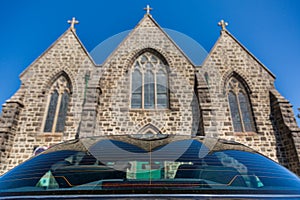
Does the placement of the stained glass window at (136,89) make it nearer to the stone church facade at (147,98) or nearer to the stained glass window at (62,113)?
the stone church facade at (147,98)

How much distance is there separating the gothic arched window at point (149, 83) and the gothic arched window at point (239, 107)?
3.68 metres

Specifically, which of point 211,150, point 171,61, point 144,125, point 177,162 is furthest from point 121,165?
point 171,61

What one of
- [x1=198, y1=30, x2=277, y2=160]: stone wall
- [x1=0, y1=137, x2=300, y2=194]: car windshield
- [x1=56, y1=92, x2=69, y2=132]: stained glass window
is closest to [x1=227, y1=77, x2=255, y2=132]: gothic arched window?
[x1=198, y1=30, x2=277, y2=160]: stone wall

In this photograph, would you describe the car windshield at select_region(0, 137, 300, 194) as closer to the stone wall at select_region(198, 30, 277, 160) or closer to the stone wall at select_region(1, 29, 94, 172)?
the stone wall at select_region(198, 30, 277, 160)

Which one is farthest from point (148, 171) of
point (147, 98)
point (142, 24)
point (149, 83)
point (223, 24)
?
point (223, 24)

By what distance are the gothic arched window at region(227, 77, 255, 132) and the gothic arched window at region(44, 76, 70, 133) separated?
29.7 ft

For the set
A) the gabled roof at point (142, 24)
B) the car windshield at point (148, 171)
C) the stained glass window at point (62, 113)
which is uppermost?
the gabled roof at point (142, 24)

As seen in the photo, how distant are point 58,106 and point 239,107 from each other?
391 inches

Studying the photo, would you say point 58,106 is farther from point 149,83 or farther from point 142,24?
point 142,24

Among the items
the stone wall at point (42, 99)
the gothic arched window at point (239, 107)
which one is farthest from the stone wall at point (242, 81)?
the stone wall at point (42, 99)

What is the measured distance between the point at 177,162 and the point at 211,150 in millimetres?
578

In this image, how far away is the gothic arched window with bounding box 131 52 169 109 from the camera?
35.8ft

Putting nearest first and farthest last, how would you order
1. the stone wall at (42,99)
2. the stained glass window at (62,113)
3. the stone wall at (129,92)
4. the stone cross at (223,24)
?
the stone wall at (42,99), the stone wall at (129,92), the stained glass window at (62,113), the stone cross at (223,24)

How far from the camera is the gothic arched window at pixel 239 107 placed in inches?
420
